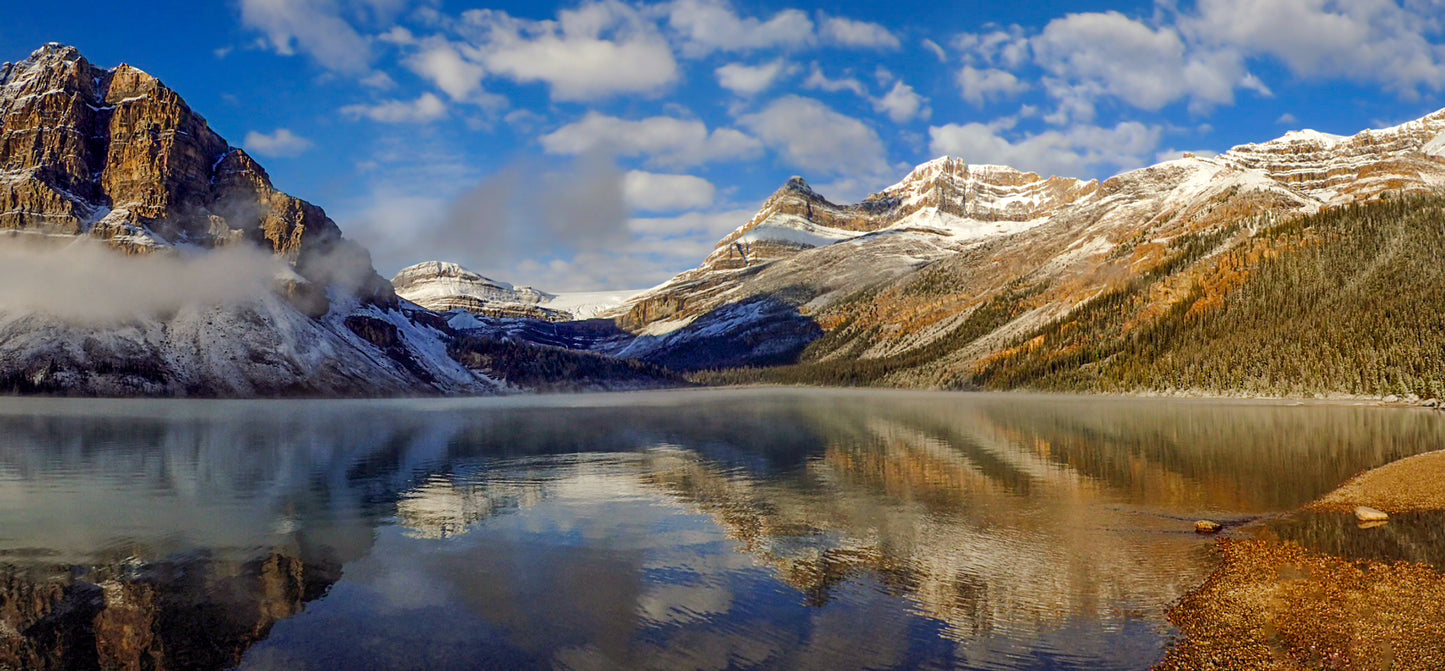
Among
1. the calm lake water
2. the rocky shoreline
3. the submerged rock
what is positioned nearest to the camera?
the rocky shoreline

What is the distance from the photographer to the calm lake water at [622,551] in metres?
20.9

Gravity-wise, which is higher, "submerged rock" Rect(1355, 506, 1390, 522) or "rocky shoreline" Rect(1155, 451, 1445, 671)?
"submerged rock" Rect(1355, 506, 1390, 522)

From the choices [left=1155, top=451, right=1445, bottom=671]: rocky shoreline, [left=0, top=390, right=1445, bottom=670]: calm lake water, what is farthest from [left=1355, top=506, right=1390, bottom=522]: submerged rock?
[left=0, top=390, right=1445, bottom=670]: calm lake water

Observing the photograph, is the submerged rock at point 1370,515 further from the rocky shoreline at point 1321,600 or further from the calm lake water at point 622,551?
the calm lake water at point 622,551

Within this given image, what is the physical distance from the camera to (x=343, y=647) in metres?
20.7

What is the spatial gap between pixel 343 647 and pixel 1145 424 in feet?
310

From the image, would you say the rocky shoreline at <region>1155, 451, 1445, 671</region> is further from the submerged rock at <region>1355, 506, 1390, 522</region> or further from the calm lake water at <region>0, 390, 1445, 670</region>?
the calm lake water at <region>0, 390, 1445, 670</region>

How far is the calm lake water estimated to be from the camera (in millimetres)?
20906

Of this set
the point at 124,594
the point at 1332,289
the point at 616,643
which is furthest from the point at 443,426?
the point at 1332,289

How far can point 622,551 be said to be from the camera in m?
31.8

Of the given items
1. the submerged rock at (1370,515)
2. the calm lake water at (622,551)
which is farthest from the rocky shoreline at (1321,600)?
the calm lake water at (622,551)

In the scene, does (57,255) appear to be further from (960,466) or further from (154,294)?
(960,466)

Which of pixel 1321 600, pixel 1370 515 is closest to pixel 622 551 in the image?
pixel 1321 600

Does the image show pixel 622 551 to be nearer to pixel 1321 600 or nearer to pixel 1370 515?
pixel 1321 600
